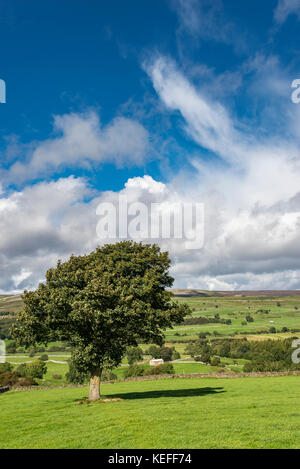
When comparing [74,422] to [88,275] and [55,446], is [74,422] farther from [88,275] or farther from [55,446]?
[88,275]

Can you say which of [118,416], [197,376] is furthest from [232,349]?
[118,416]

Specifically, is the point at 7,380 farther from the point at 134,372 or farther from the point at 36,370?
the point at 134,372

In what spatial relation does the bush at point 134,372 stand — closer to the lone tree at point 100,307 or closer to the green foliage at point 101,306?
the lone tree at point 100,307

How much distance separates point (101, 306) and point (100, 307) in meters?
0.14

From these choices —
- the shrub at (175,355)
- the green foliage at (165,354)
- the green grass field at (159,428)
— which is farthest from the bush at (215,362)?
the green grass field at (159,428)

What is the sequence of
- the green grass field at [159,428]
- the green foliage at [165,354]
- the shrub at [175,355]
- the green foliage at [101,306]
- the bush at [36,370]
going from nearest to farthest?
the green grass field at [159,428] → the green foliage at [101,306] → the bush at [36,370] → the green foliage at [165,354] → the shrub at [175,355]

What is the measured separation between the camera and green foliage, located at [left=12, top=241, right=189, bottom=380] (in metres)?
34.2

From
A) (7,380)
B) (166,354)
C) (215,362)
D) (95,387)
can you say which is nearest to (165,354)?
(166,354)

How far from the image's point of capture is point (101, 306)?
34469mm

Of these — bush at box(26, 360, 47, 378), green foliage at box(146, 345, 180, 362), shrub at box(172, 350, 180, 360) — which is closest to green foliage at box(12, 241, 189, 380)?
bush at box(26, 360, 47, 378)

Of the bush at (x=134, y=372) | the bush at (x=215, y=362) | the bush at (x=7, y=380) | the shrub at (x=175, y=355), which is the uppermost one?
the bush at (x=7, y=380)

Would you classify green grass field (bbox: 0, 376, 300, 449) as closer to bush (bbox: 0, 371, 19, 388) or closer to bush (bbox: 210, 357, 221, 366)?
bush (bbox: 0, 371, 19, 388)

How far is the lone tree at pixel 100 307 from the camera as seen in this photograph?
112 feet

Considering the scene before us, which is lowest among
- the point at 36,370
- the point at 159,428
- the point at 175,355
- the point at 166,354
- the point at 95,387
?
the point at 175,355
